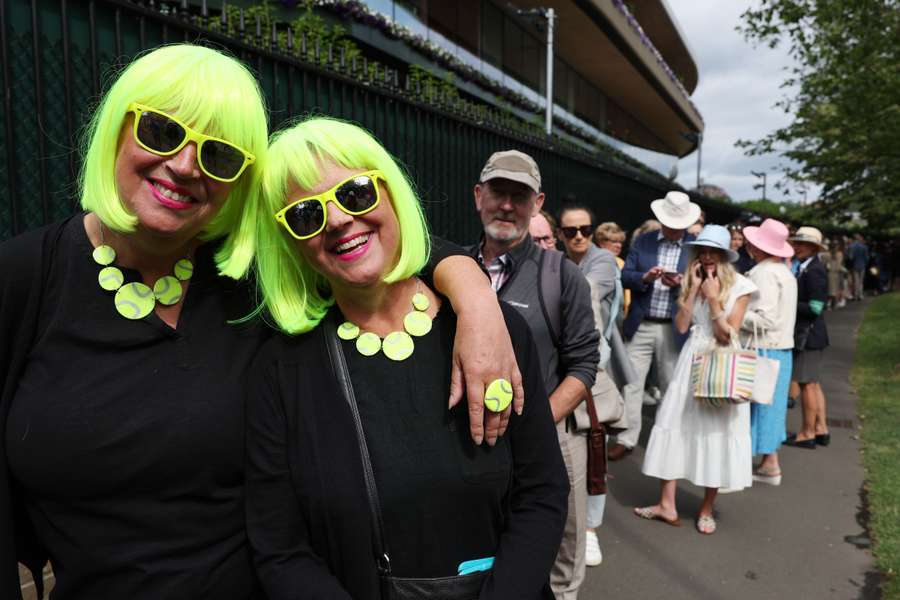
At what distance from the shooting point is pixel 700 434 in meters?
4.27

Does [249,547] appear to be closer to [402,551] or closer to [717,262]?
[402,551]

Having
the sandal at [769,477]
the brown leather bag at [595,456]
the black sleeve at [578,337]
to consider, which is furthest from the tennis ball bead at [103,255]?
the sandal at [769,477]

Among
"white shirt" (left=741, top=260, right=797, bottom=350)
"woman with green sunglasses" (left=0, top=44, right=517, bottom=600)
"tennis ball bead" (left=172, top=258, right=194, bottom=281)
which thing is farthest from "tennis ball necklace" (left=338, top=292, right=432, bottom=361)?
"white shirt" (left=741, top=260, right=797, bottom=350)

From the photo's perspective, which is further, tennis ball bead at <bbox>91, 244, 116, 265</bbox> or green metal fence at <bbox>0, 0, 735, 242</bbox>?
green metal fence at <bbox>0, 0, 735, 242</bbox>

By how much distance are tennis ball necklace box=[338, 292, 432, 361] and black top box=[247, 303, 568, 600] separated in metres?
0.02

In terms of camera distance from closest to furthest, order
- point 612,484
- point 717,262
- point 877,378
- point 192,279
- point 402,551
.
Answer: point 402,551, point 192,279, point 717,262, point 612,484, point 877,378

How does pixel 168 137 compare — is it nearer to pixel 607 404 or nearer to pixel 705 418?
pixel 607 404

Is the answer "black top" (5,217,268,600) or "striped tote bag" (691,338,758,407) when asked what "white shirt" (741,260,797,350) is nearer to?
"striped tote bag" (691,338,758,407)

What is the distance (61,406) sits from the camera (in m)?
1.35

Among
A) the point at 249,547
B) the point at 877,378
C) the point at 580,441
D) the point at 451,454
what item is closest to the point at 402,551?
the point at 451,454

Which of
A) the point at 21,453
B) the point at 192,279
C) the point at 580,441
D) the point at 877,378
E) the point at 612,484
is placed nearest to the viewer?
the point at 21,453

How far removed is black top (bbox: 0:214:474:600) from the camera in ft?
4.43

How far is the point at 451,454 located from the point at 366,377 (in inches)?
10.7

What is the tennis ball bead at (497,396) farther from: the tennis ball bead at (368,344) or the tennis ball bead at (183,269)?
the tennis ball bead at (183,269)
